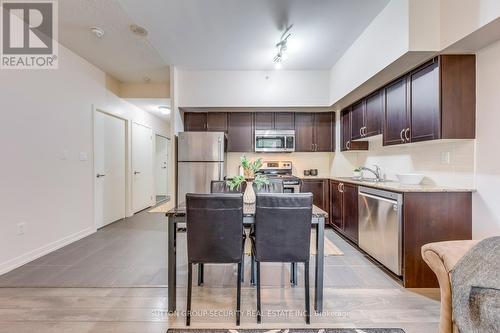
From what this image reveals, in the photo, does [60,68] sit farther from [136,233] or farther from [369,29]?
[369,29]

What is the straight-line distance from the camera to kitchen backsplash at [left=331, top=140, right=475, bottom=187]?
94.2 inches

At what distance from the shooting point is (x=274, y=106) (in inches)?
176

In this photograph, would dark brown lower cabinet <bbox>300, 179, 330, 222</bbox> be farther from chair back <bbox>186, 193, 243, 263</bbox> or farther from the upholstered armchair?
the upholstered armchair

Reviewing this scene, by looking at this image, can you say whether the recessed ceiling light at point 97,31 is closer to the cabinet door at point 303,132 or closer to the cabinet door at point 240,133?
the cabinet door at point 240,133

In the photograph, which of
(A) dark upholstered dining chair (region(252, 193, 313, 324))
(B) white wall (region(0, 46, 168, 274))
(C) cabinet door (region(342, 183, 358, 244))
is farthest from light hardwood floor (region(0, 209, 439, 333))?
(C) cabinet door (region(342, 183, 358, 244))

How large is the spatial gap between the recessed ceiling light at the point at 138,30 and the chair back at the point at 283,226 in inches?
103

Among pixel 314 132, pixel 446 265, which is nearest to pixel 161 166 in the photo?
pixel 314 132

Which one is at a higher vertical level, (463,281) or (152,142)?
(152,142)

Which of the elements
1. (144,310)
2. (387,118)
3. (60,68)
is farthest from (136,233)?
(387,118)

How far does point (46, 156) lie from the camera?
Result: 317cm

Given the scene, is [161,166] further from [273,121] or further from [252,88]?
[252,88]

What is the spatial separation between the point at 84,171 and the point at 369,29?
4424 millimetres

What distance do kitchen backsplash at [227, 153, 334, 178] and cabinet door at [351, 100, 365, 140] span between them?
0.97 metres

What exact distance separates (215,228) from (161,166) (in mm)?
6579
